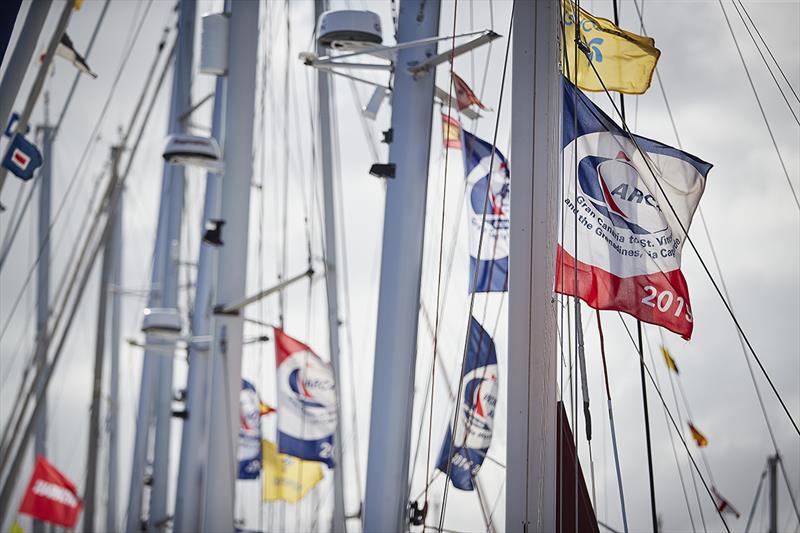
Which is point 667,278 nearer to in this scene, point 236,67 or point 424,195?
point 424,195

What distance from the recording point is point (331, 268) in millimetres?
22062

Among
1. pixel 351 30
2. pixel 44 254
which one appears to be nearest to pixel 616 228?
pixel 351 30

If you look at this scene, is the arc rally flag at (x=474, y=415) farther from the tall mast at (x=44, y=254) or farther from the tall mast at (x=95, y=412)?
the tall mast at (x=44, y=254)

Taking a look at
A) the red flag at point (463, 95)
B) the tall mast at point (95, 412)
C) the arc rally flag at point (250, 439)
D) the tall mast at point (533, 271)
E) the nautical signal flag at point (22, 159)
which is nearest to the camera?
the tall mast at point (533, 271)

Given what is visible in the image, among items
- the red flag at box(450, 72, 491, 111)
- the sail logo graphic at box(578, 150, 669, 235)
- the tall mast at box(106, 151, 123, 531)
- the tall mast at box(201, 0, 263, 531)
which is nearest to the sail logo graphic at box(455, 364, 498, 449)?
the tall mast at box(201, 0, 263, 531)

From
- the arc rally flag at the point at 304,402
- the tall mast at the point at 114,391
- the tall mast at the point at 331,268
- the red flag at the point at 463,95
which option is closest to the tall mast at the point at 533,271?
the red flag at the point at 463,95

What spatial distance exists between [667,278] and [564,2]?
2754 mm

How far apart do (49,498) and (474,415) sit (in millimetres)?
19437

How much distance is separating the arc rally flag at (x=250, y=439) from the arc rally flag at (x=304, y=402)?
4877 mm

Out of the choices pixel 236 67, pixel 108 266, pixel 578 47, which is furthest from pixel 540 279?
pixel 236 67

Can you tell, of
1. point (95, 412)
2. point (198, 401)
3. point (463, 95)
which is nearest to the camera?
point (95, 412)

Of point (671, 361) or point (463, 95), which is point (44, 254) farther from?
point (671, 361)

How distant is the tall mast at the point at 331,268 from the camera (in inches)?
804

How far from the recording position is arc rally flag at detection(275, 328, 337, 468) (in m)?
19.4
